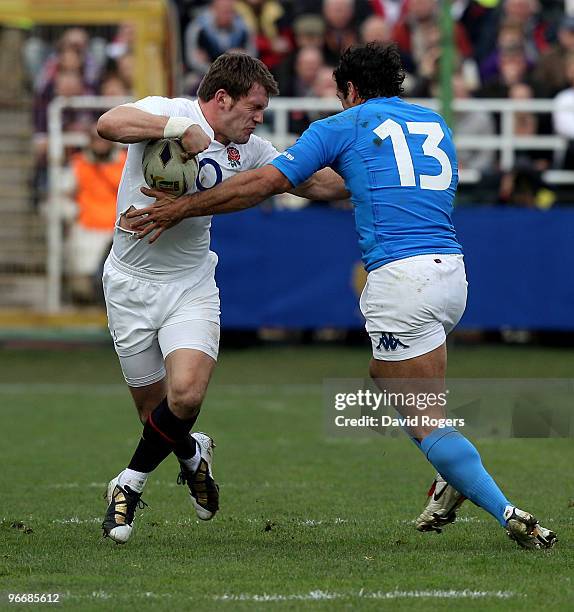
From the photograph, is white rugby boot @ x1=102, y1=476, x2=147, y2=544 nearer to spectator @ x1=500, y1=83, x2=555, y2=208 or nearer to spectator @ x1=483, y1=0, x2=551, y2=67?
spectator @ x1=500, y1=83, x2=555, y2=208

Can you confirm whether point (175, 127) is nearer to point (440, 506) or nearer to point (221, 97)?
point (221, 97)

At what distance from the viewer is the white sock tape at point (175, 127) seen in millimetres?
6254

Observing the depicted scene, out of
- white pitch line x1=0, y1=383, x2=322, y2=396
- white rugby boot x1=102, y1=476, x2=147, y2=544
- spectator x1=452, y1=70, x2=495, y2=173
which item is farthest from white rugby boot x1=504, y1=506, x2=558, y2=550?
spectator x1=452, y1=70, x2=495, y2=173

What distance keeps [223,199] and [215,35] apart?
38.8 feet

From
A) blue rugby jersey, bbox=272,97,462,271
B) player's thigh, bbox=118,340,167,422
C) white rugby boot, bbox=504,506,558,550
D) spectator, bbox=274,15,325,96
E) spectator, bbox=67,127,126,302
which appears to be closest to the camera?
white rugby boot, bbox=504,506,558,550

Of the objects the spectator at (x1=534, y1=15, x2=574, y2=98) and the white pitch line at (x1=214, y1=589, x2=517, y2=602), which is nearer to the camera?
the white pitch line at (x1=214, y1=589, x2=517, y2=602)

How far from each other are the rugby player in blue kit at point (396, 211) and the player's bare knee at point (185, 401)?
29.5 inches

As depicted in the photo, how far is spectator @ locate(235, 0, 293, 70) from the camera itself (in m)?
17.7

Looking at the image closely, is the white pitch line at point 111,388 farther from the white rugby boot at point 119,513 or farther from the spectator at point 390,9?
the white rugby boot at point 119,513

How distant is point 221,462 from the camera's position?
30.8 ft

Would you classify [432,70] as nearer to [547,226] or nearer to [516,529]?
[547,226]

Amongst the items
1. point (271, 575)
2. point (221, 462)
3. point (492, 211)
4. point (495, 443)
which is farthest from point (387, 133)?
point (492, 211)

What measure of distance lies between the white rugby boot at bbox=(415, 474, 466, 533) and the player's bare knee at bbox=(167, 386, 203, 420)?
1138 millimetres

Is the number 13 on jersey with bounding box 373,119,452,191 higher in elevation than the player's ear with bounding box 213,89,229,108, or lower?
lower
